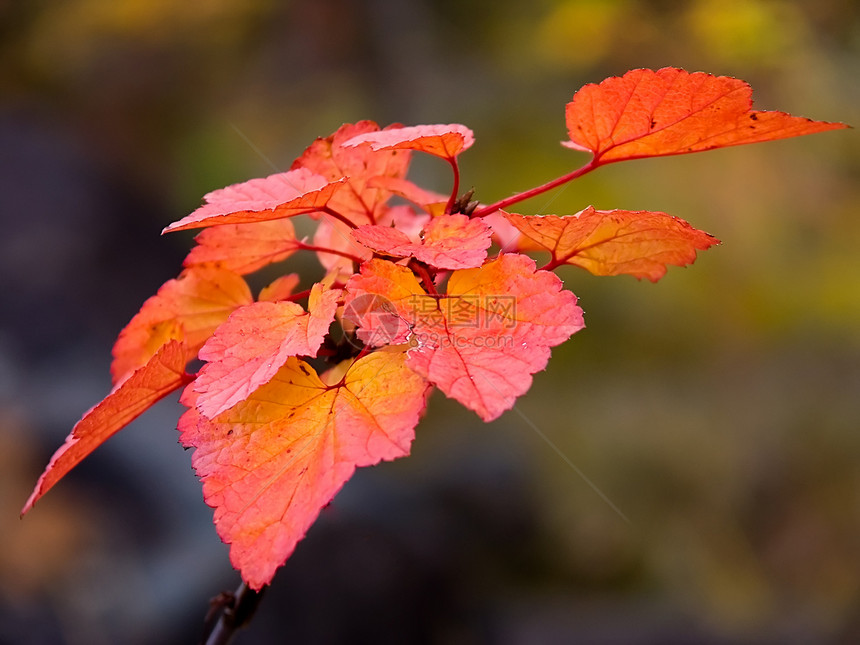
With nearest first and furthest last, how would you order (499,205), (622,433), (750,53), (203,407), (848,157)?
1. (203,407)
2. (499,205)
3. (750,53)
4. (848,157)
5. (622,433)

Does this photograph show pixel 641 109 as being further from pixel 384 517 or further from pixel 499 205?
pixel 384 517

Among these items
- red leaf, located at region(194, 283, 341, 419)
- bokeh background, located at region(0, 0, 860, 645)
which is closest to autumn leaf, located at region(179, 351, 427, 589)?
red leaf, located at region(194, 283, 341, 419)

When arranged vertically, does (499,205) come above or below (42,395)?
above

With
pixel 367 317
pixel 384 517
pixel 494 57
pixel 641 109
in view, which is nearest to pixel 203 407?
pixel 367 317

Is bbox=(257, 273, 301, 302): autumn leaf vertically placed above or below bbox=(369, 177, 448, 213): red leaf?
below

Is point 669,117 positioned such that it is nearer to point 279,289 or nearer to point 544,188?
point 544,188

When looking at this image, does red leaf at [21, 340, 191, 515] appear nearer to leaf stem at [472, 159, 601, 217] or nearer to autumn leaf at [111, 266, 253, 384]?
autumn leaf at [111, 266, 253, 384]

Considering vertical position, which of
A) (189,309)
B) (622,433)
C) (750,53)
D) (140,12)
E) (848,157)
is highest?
(140,12)

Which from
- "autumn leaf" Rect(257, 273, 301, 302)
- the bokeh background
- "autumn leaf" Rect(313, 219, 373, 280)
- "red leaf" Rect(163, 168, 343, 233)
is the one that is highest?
"red leaf" Rect(163, 168, 343, 233)
